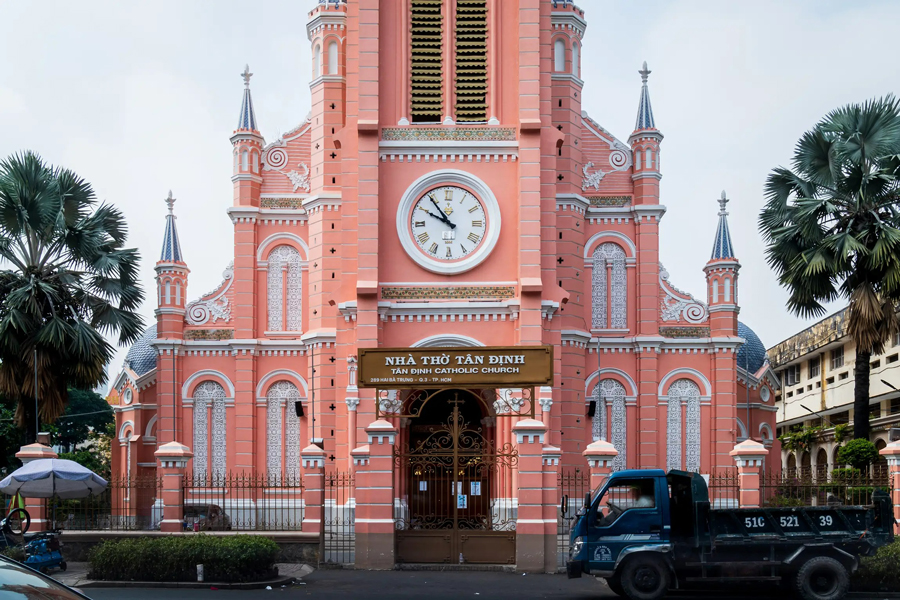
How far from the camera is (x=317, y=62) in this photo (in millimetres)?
35156

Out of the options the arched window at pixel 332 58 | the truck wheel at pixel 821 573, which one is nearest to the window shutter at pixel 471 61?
the arched window at pixel 332 58

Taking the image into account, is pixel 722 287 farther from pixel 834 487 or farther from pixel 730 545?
pixel 730 545

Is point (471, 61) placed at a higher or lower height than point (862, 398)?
higher

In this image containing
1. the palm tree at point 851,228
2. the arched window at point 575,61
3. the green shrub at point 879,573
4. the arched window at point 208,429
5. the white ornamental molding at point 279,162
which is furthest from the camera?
the white ornamental molding at point 279,162

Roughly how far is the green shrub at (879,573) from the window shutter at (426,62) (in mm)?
15788

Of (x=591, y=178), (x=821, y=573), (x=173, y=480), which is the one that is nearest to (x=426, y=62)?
(x=591, y=178)

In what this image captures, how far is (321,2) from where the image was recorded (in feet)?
116

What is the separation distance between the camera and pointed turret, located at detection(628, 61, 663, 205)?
3456cm

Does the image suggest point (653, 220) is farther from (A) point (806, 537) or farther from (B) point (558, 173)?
(A) point (806, 537)

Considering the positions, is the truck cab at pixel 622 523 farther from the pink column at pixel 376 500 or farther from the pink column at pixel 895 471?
the pink column at pixel 895 471

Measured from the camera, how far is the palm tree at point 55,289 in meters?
26.7

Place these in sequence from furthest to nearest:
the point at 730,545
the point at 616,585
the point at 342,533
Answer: the point at 342,533
the point at 616,585
the point at 730,545

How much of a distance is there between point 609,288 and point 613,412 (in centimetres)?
406

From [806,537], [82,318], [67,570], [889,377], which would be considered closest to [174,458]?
[67,570]
